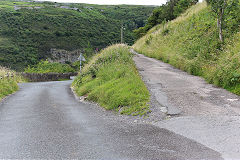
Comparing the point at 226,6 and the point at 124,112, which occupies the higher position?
the point at 226,6

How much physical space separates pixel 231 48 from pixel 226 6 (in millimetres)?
3322

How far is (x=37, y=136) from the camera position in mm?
6473

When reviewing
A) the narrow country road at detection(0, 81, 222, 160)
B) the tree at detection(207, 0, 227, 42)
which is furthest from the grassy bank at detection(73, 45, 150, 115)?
the tree at detection(207, 0, 227, 42)

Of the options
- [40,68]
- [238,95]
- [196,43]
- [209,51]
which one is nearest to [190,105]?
[238,95]

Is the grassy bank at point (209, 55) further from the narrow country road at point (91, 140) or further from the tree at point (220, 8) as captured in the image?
the narrow country road at point (91, 140)

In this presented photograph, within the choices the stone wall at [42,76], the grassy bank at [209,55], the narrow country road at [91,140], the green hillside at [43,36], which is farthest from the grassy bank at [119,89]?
the green hillside at [43,36]

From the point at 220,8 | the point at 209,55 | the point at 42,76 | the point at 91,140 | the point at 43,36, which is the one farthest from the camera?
the point at 43,36

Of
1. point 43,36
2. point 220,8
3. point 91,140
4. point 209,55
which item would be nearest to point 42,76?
point 43,36

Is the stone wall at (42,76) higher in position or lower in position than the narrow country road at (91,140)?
lower

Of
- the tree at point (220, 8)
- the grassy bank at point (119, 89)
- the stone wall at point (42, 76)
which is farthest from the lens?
the stone wall at point (42, 76)

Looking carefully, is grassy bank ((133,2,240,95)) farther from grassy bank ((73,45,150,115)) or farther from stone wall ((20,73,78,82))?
stone wall ((20,73,78,82))

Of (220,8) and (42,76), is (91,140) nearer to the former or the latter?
(220,8)

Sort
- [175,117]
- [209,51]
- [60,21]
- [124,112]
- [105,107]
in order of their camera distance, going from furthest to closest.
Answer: [60,21] → [209,51] → [105,107] → [124,112] → [175,117]

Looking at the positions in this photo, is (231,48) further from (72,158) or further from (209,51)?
(72,158)
